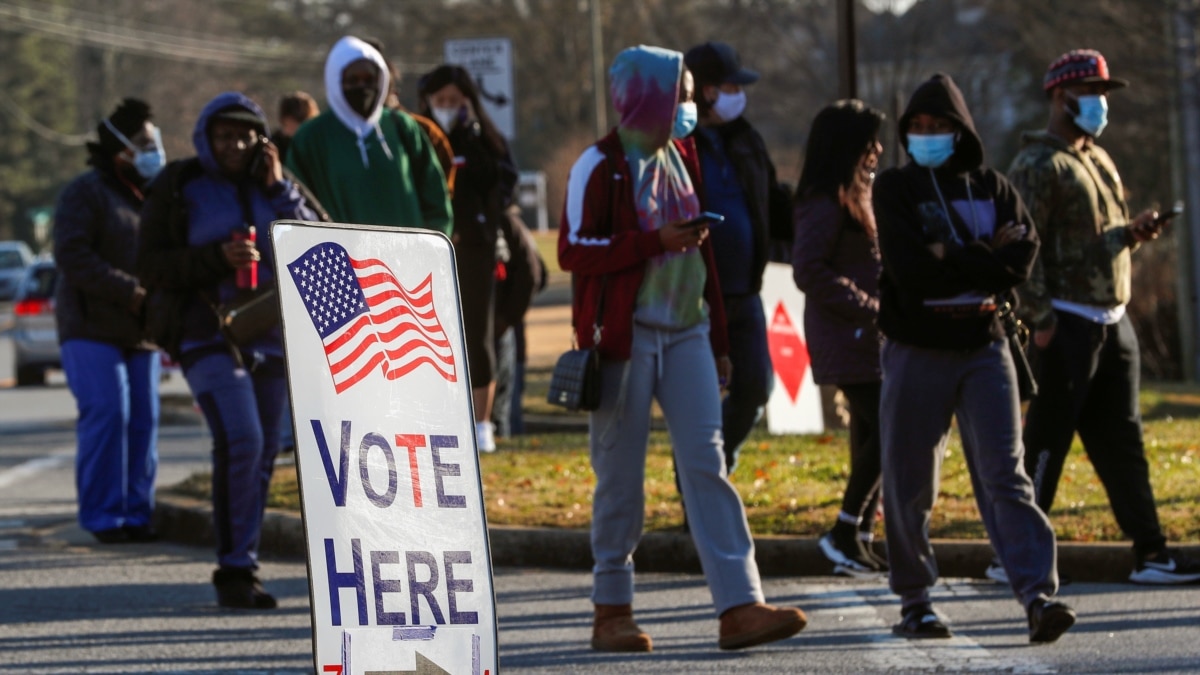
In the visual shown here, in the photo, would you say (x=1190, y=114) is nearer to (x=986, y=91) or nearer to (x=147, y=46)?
(x=986, y=91)

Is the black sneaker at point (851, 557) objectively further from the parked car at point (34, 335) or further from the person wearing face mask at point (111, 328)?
the parked car at point (34, 335)

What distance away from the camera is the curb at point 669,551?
26.8 ft

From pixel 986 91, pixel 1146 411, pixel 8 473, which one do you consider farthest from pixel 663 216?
pixel 986 91

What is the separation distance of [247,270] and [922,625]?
9.63 feet

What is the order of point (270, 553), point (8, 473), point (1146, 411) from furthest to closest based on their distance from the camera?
point (1146, 411) < point (8, 473) < point (270, 553)

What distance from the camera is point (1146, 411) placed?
15.4 m

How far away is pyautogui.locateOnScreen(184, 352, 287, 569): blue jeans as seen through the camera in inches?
303

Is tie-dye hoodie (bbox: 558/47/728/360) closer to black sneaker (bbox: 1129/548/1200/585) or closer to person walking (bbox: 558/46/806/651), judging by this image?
person walking (bbox: 558/46/806/651)

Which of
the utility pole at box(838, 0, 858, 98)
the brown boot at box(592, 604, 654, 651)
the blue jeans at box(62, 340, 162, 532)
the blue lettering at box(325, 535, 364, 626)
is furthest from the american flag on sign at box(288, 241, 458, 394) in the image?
the blue jeans at box(62, 340, 162, 532)

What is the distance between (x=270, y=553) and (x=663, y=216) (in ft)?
11.9

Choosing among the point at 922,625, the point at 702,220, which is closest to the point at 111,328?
the point at 702,220

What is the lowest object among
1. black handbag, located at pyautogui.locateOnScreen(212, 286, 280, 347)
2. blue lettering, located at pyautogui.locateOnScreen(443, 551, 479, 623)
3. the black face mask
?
blue lettering, located at pyautogui.locateOnScreen(443, 551, 479, 623)

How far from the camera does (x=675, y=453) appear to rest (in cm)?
675

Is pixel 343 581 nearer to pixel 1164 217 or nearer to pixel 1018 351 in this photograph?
pixel 1018 351
